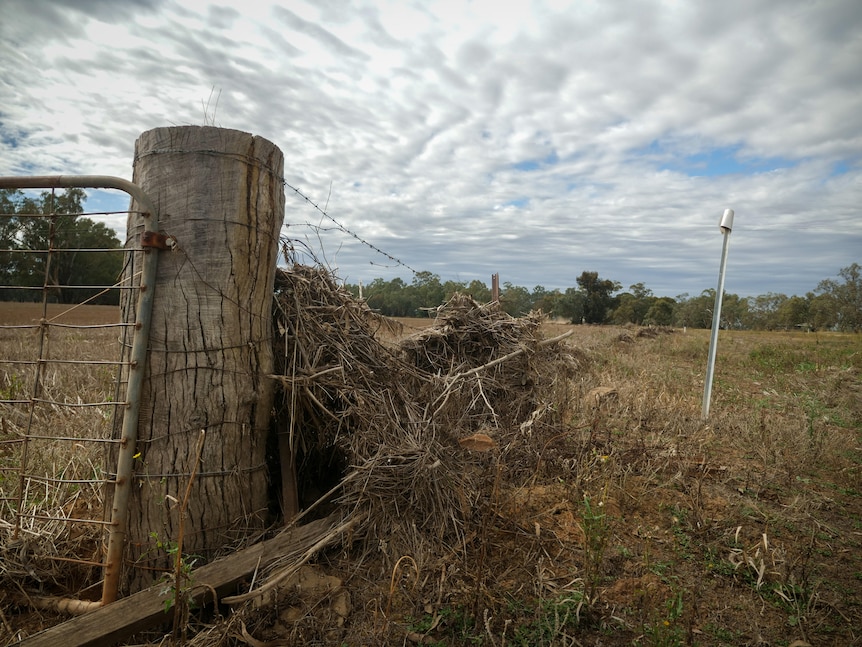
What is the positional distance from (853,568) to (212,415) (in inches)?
152

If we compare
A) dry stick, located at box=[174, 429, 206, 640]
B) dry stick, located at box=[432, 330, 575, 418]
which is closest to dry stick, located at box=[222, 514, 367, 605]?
dry stick, located at box=[174, 429, 206, 640]

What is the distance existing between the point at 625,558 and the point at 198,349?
272cm

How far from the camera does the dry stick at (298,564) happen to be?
2414 millimetres

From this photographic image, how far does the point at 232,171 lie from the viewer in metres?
2.87

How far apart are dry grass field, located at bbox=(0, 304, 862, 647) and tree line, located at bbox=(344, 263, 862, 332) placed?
72 cm

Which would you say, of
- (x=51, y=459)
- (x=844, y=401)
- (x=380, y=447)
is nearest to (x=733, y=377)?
(x=844, y=401)

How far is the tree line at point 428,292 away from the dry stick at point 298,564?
1.62 metres

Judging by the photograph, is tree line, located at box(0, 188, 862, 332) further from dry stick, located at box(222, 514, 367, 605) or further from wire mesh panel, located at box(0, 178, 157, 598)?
dry stick, located at box(222, 514, 367, 605)

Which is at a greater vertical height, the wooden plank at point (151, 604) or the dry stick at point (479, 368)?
the dry stick at point (479, 368)

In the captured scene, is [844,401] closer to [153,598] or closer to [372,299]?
[372,299]

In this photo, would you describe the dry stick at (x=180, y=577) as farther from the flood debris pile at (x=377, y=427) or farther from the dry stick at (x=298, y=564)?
the flood debris pile at (x=377, y=427)

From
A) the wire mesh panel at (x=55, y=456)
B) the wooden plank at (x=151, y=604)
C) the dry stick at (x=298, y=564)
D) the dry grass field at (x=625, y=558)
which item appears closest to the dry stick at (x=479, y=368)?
the dry grass field at (x=625, y=558)

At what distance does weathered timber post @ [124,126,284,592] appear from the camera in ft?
8.96

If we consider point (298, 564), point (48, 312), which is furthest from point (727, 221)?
point (48, 312)
